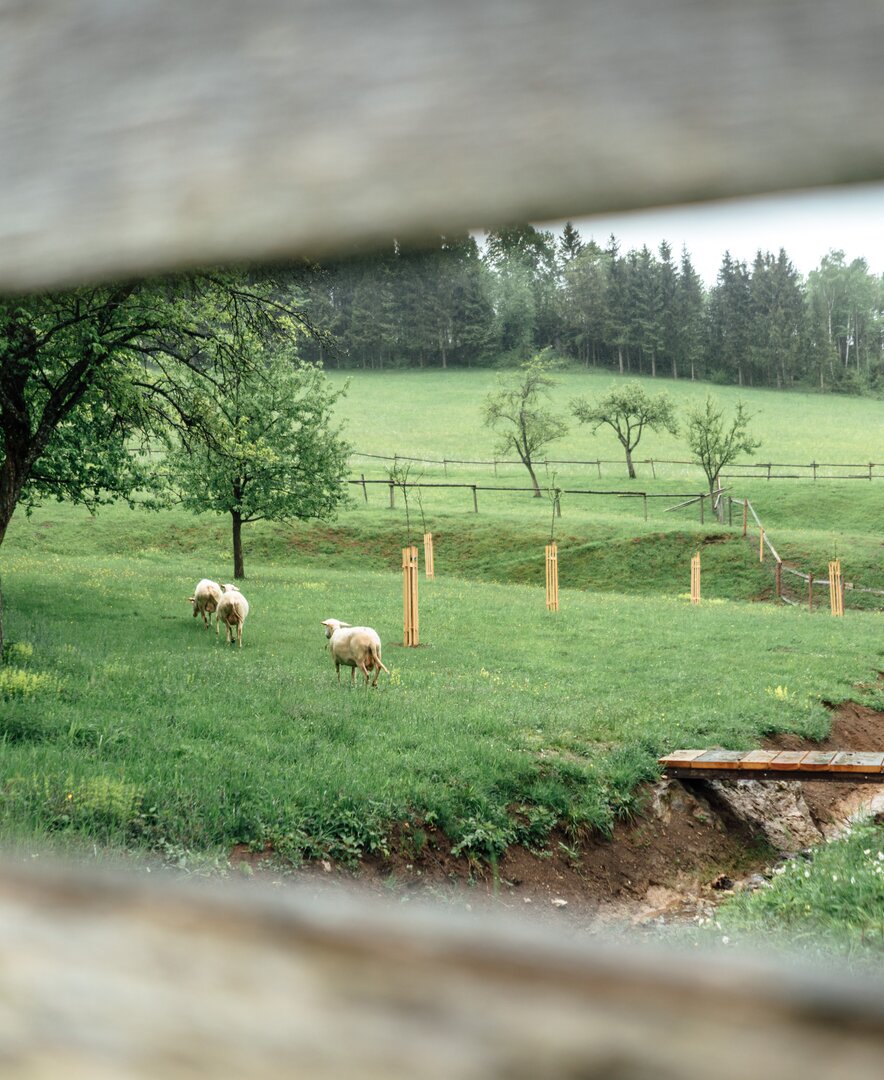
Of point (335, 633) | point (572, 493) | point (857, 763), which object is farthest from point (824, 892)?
point (572, 493)

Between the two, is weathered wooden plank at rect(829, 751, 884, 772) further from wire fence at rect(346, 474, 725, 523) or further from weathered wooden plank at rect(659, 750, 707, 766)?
wire fence at rect(346, 474, 725, 523)

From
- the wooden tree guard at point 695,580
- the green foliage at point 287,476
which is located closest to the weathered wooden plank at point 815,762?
the wooden tree guard at point 695,580

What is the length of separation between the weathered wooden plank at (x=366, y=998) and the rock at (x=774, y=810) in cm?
907

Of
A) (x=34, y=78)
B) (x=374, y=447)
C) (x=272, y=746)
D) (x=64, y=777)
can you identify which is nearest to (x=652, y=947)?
(x=34, y=78)

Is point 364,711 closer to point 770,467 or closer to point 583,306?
point 583,306

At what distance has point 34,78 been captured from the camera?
56 centimetres

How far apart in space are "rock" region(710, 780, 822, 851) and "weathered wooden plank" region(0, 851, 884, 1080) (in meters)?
Result: 9.07

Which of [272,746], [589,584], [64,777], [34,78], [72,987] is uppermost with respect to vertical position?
[34,78]

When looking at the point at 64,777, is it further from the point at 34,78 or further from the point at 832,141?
the point at 832,141

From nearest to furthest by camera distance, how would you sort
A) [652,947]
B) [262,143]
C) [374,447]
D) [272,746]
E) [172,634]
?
[652,947], [262,143], [272,746], [172,634], [374,447]

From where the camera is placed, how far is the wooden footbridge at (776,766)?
7.93 metres

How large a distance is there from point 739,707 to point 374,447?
20.5 metres

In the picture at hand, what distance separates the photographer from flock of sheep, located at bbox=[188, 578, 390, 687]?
11367 millimetres

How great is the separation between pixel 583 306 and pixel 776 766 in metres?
8.24
